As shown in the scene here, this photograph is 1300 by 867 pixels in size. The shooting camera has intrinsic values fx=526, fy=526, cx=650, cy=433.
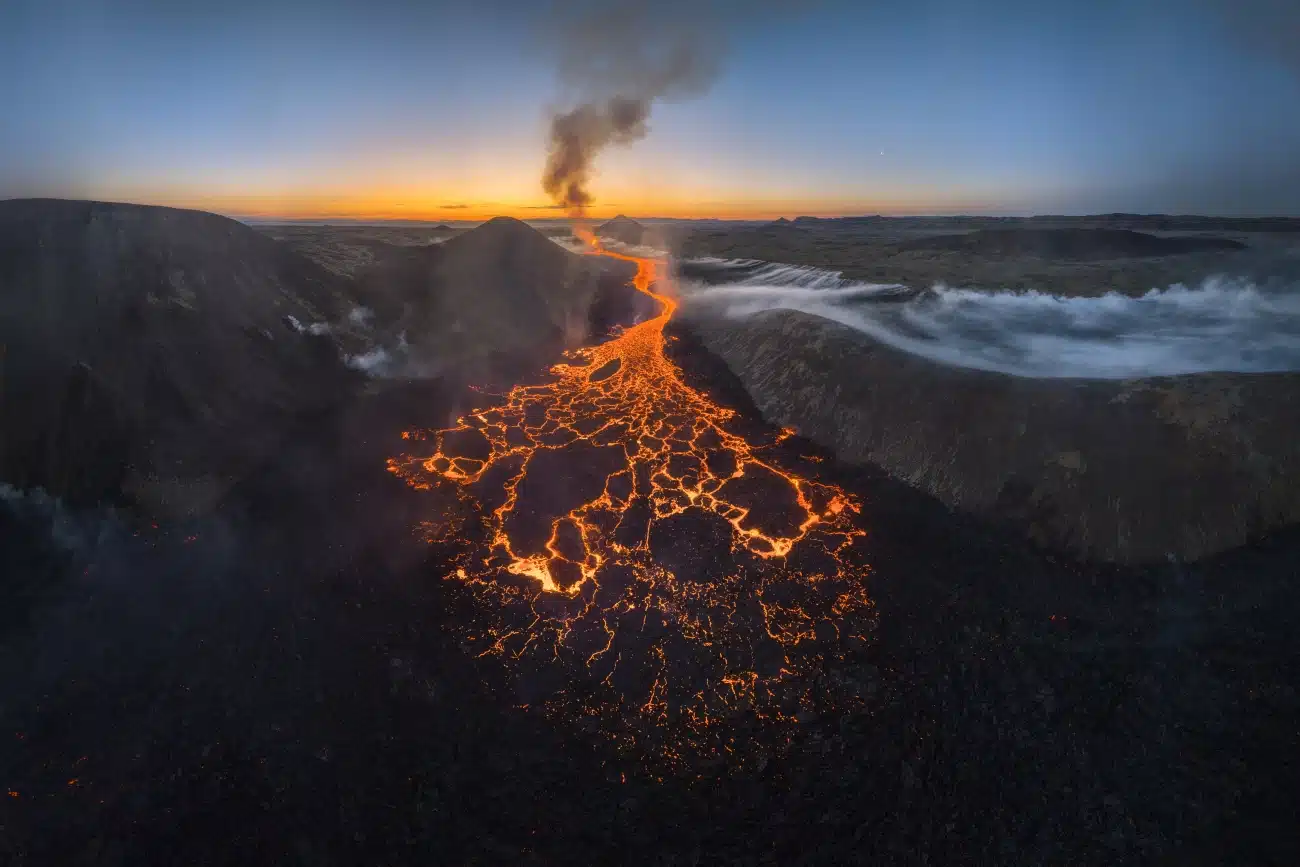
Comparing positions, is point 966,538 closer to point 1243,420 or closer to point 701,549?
point 701,549

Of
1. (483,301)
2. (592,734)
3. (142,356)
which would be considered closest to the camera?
(592,734)

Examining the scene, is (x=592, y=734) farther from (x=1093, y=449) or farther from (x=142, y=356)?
(x=142, y=356)

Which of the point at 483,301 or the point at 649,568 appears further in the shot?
the point at 483,301

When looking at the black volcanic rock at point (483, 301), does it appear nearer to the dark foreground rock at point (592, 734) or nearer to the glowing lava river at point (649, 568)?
the glowing lava river at point (649, 568)

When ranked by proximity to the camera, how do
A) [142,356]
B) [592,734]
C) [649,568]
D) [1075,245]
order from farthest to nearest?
1. [1075,245]
2. [142,356]
3. [649,568]
4. [592,734]

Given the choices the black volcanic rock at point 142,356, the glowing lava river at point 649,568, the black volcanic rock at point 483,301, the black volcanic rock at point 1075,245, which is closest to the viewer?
the glowing lava river at point 649,568

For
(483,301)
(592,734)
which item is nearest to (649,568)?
(592,734)

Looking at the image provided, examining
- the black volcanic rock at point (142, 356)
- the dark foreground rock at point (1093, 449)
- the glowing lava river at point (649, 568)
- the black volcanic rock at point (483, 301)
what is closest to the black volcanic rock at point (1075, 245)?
the black volcanic rock at point (483, 301)
